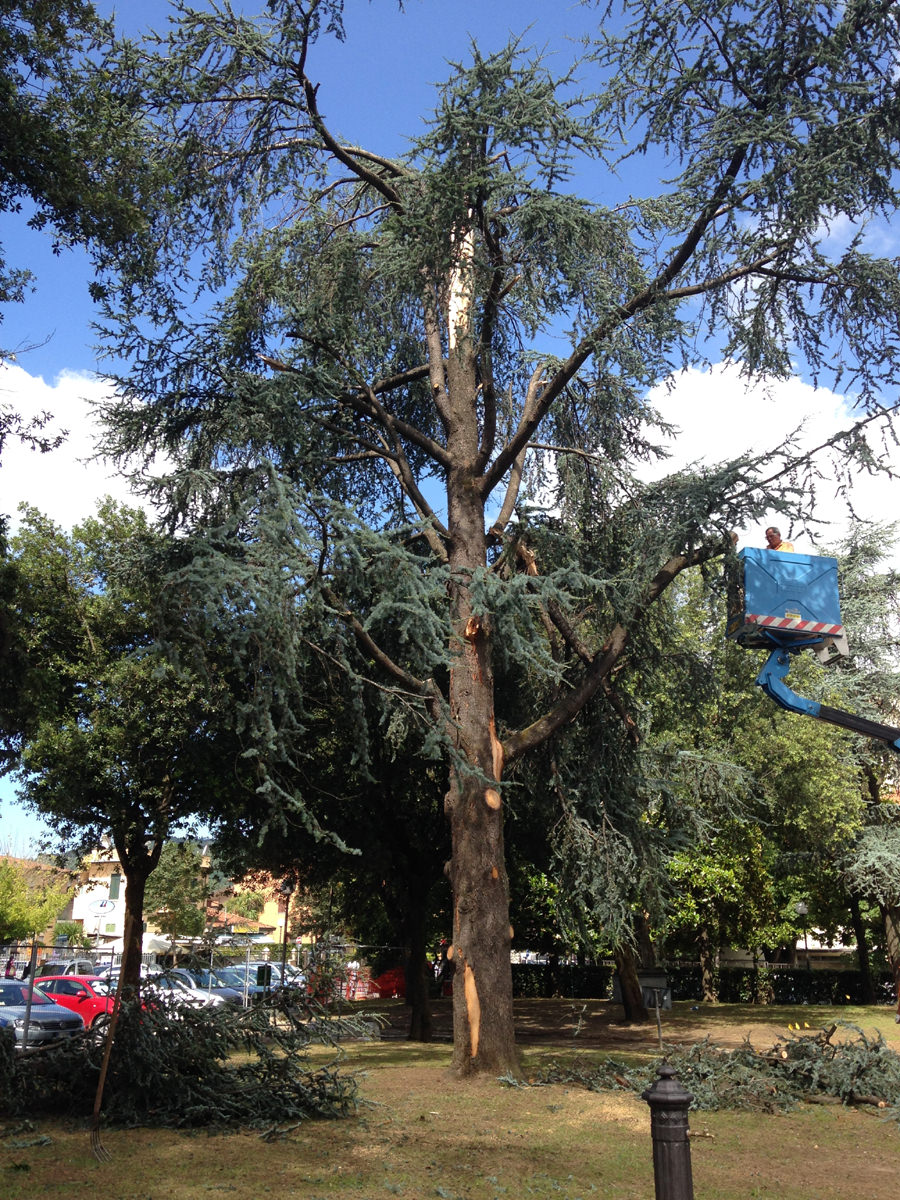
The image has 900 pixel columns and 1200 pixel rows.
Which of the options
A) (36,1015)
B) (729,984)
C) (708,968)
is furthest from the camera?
(729,984)

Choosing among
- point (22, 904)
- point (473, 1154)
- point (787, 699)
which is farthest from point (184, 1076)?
point (22, 904)

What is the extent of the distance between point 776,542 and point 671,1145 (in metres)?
7.29

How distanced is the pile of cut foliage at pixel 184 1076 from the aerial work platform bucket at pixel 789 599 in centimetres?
599

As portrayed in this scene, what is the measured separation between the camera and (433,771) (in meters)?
18.7

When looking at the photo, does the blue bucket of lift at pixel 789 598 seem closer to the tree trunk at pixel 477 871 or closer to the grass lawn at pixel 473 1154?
the tree trunk at pixel 477 871

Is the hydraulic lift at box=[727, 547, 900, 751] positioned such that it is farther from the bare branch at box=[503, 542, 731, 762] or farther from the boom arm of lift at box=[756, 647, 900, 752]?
the bare branch at box=[503, 542, 731, 762]

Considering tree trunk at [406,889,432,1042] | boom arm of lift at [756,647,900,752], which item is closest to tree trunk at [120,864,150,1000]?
tree trunk at [406,889,432,1042]

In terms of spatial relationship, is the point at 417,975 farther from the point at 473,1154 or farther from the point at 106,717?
the point at 473,1154

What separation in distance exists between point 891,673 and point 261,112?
22.1 metres

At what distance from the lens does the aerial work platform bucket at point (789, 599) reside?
1046 cm

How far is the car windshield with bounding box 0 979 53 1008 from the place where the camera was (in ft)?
61.4

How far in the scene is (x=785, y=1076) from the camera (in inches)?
436

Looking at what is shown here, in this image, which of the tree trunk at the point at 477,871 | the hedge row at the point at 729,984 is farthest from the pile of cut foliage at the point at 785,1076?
the hedge row at the point at 729,984

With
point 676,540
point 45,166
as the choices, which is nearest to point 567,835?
point 676,540
